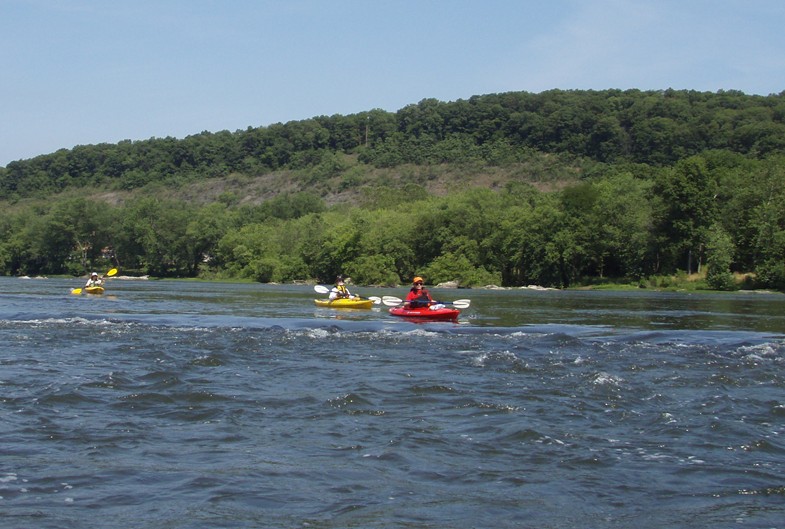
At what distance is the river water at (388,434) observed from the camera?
7.38 m

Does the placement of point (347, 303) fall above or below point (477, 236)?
below

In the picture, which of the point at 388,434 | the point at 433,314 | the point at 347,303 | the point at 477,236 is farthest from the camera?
the point at 477,236

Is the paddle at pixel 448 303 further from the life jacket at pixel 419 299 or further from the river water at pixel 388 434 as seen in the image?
the river water at pixel 388 434

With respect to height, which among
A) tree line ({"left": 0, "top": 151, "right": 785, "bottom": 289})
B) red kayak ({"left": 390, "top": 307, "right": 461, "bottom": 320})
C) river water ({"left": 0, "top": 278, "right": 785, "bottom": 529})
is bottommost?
river water ({"left": 0, "top": 278, "right": 785, "bottom": 529})

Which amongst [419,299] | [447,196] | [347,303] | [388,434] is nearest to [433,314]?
[419,299]

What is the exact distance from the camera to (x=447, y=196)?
9656 centimetres

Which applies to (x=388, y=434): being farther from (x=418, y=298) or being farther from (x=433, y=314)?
(x=418, y=298)

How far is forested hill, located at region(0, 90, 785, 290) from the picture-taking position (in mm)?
67188

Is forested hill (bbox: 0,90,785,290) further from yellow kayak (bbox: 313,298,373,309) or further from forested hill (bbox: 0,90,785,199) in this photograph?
yellow kayak (bbox: 313,298,373,309)

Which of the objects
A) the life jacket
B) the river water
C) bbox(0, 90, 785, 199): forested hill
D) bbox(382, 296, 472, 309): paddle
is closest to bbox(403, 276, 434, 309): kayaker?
the life jacket

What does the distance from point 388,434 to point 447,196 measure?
8719cm

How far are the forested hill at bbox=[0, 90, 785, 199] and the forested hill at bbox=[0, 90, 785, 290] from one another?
0.45 m

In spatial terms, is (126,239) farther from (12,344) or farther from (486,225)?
(12,344)

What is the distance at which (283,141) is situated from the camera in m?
183
